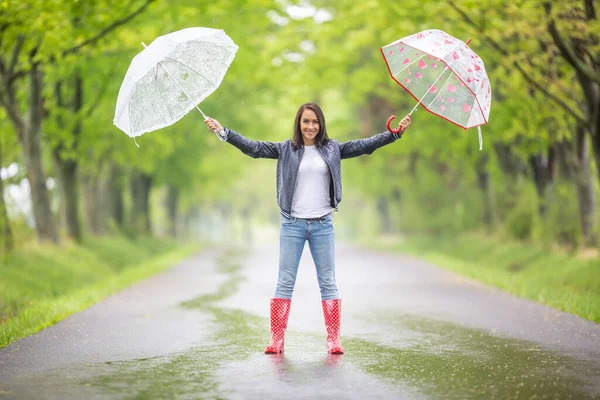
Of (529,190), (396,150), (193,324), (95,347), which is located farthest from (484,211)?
(95,347)

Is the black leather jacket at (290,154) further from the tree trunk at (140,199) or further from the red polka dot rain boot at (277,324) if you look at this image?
the tree trunk at (140,199)

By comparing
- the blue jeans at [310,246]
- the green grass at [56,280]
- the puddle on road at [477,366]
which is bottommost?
the puddle on road at [477,366]

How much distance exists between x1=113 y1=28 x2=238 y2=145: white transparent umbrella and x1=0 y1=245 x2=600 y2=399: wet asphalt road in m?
2.04

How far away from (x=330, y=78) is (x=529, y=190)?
7.45m

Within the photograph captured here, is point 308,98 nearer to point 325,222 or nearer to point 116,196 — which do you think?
point 116,196

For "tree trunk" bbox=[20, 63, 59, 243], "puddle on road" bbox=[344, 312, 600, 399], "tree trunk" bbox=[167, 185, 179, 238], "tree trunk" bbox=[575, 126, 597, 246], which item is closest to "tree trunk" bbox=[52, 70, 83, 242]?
"tree trunk" bbox=[20, 63, 59, 243]

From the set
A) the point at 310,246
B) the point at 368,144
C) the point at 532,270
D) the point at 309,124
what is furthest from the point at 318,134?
the point at 532,270

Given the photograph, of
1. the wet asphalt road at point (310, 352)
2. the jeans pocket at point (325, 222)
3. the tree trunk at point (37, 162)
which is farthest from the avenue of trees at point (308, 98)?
the jeans pocket at point (325, 222)

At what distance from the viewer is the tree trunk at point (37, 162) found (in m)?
18.1

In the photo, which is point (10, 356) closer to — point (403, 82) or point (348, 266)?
point (403, 82)

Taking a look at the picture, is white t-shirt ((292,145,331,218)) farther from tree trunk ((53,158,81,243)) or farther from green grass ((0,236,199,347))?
tree trunk ((53,158,81,243))

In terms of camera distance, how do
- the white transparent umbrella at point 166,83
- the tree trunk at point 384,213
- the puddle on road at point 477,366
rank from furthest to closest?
the tree trunk at point 384,213 < the white transparent umbrella at point 166,83 < the puddle on road at point 477,366

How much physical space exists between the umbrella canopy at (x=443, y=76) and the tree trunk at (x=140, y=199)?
26.0 meters

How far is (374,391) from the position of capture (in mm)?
6121
